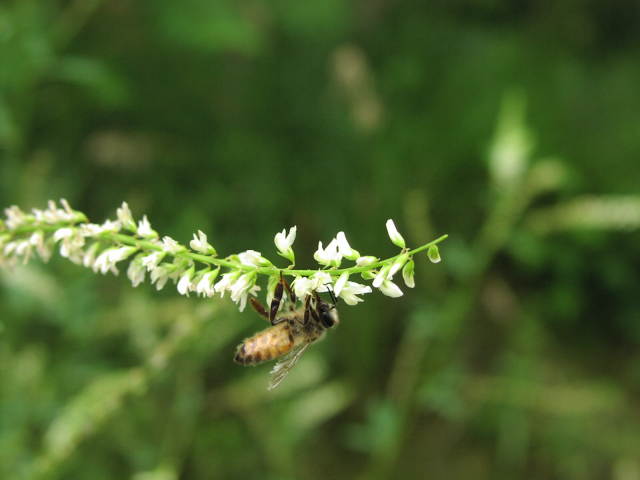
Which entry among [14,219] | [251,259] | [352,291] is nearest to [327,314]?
[352,291]

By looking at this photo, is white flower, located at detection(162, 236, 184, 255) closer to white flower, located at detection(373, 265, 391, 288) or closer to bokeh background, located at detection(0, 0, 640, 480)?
white flower, located at detection(373, 265, 391, 288)

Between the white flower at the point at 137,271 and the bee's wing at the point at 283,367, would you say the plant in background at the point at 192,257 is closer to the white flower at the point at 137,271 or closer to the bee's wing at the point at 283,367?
the white flower at the point at 137,271

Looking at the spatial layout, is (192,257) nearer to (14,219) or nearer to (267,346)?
(14,219)

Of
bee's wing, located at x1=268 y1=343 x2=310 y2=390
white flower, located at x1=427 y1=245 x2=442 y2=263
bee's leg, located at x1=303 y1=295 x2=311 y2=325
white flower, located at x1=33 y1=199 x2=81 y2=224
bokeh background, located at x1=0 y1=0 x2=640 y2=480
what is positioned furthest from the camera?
bokeh background, located at x1=0 y1=0 x2=640 y2=480

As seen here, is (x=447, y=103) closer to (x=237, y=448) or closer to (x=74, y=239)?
(x=237, y=448)

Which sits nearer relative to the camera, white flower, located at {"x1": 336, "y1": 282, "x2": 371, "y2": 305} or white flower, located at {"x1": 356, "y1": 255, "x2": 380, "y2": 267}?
white flower, located at {"x1": 356, "y1": 255, "x2": 380, "y2": 267}

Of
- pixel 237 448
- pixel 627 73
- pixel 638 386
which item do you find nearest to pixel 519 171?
pixel 237 448

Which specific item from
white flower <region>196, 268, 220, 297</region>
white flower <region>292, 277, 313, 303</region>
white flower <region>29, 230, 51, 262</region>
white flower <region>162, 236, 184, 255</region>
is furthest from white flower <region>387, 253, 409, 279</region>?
white flower <region>29, 230, 51, 262</region>
